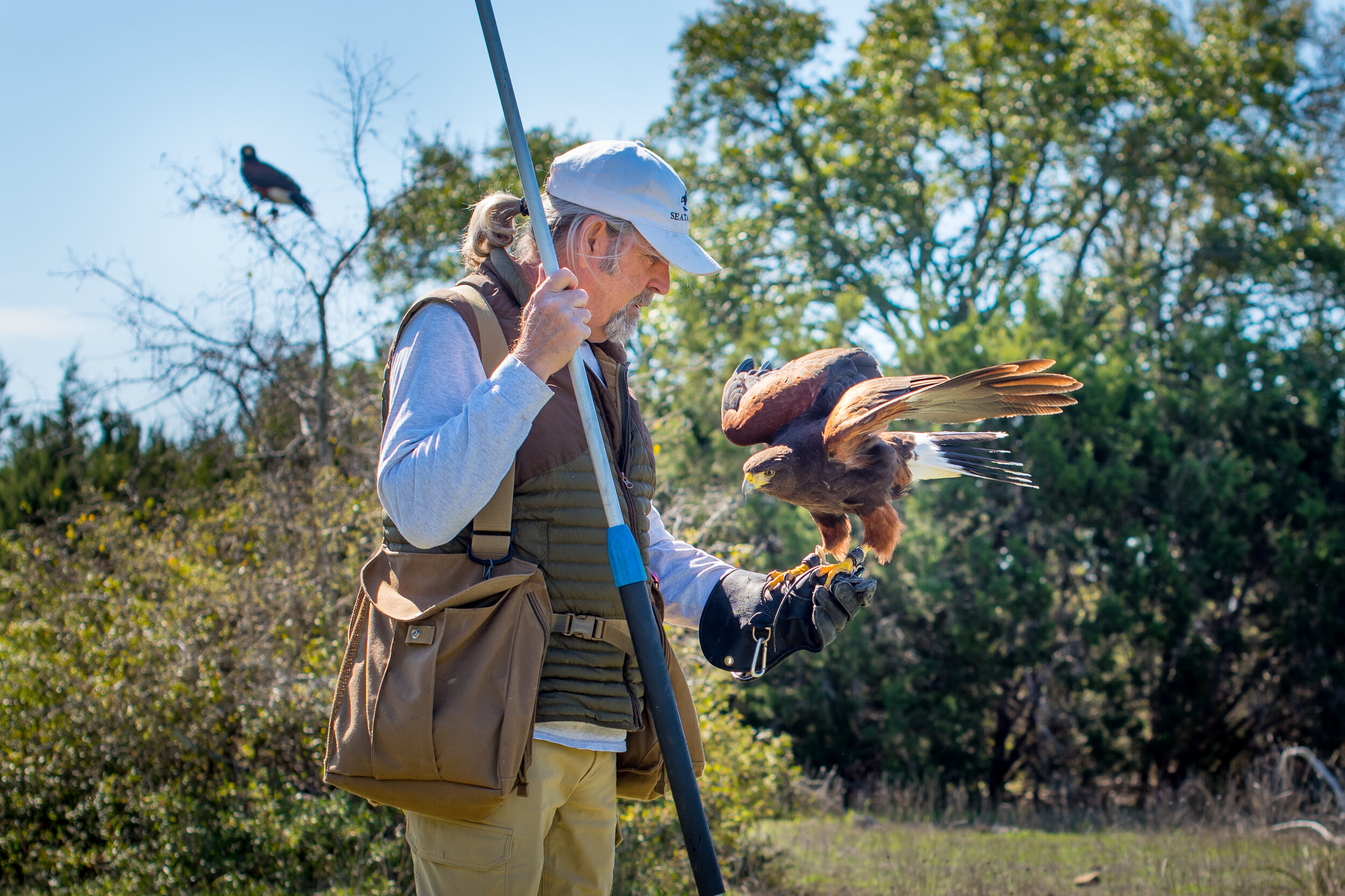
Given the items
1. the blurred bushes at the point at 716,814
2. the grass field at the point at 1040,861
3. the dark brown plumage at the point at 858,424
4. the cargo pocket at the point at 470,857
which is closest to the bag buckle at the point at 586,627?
the cargo pocket at the point at 470,857

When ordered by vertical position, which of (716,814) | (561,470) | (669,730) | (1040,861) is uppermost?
(561,470)

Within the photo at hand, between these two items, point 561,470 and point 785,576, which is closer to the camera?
point 561,470

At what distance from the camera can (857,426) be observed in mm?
2318

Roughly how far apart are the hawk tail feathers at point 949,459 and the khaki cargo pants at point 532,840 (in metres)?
1.47

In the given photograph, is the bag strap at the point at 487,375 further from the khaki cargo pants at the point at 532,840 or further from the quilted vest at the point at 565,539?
the khaki cargo pants at the point at 532,840

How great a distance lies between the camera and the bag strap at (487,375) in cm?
154

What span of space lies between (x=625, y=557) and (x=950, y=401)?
3.40 feet

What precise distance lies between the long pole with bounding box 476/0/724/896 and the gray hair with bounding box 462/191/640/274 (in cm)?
11

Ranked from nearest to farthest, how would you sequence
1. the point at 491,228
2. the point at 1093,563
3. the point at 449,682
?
the point at 449,682
the point at 491,228
the point at 1093,563

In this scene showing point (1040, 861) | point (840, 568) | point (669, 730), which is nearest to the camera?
point (669, 730)

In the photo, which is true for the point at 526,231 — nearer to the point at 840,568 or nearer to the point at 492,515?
the point at 492,515

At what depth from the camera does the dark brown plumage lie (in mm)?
2209

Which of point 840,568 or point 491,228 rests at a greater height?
point 491,228

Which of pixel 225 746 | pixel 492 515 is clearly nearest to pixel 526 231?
pixel 492 515
